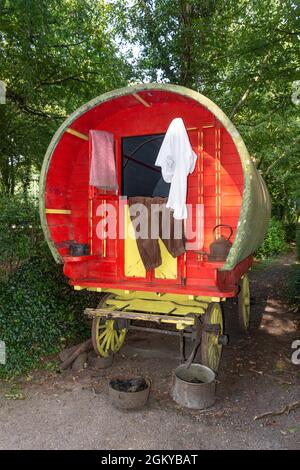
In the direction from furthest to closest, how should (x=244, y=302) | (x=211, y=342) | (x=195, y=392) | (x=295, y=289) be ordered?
1. (x=295, y=289)
2. (x=244, y=302)
3. (x=211, y=342)
4. (x=195, y=392)

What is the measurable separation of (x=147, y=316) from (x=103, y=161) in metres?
2.16

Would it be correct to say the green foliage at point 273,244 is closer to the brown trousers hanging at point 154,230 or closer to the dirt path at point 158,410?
the dirt path at point 158,410

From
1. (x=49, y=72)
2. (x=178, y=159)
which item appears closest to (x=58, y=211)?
(x=178, y=159)

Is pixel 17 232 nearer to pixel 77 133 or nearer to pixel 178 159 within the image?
pixel 77 133

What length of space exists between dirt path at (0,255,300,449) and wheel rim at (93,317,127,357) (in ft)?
0.68

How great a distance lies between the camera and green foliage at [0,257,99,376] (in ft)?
16.2

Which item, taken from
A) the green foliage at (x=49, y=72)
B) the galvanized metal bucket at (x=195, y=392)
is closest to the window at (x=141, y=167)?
the green foliage at (x=49, y=72)

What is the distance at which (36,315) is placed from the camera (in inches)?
210

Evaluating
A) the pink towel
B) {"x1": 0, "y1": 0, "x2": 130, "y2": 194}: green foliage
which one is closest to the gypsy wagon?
the pink towel

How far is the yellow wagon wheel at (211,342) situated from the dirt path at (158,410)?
34 centimetres

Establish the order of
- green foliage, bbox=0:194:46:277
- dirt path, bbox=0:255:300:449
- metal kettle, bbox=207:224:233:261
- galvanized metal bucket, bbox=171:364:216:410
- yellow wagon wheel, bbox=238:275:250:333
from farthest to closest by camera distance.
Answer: yellow wagon wheel, bbox=238:275:250:333 < green foliage, bbox=0:194:46:277 < metal kettle, bbox=207:224:233:261 < galvanized metal bucket, bbox=171:364:216:410 < dirt path, bbox=0:255:300:449

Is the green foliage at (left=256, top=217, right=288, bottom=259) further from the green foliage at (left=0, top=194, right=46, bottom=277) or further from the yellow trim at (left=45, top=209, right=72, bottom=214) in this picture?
the yellow trim at (left=45, top=209, right=72, bottom=214)

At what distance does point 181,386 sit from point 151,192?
4126 mm

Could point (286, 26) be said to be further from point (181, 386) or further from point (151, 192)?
point (181, 386)
